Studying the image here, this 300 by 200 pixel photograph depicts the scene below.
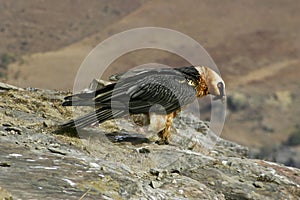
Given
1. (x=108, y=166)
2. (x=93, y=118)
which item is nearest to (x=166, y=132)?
(x=93, y=118)

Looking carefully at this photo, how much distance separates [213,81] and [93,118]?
1.94 meters

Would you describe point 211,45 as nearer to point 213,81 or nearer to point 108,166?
point 213,81

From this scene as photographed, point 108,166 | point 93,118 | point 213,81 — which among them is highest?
point 213,81

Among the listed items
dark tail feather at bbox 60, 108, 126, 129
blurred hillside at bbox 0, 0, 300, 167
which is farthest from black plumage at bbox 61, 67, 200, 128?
blurred hillside at bbox 0, 0, 300, 167

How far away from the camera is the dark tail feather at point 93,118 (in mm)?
8016

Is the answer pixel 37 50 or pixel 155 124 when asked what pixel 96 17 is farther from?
pixel 155 124

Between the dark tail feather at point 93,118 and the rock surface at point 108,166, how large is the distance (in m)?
0.14

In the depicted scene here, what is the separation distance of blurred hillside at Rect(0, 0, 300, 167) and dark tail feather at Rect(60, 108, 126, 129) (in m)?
28.9

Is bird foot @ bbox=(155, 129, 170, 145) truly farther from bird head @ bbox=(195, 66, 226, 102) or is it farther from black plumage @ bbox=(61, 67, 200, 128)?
bird head @ bbox=(195, 66, 226, 102)

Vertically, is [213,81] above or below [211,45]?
below

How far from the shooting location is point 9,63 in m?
57.1

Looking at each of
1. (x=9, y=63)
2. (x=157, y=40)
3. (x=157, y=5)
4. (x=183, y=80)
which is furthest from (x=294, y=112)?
(x=183, y=80)

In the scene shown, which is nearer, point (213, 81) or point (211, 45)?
point (213, 81)

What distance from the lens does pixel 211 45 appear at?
6384cm
